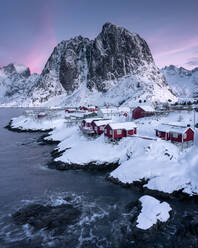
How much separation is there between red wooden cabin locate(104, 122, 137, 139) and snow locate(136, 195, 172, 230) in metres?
19.9

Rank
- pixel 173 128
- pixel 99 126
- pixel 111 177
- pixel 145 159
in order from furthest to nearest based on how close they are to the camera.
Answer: pixel 99 126 < pixel 173 128 < pixel 145 159 < pixel 111 177

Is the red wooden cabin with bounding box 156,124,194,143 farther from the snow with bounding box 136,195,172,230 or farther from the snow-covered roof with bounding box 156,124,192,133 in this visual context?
the snow with bounding box 136,195,172,230

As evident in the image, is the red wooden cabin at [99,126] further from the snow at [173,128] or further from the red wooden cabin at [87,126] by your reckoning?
the snow at [173,128]

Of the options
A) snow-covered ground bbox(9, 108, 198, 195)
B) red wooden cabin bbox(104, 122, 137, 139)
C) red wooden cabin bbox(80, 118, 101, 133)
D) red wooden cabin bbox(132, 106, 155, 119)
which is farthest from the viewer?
red wooden cabin bbox(132, 106, 155, 119)

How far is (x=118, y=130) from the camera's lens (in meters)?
40.6

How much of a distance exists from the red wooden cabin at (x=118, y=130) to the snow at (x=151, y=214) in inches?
782

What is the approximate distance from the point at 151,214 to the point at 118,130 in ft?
75.1

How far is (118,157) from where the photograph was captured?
36438 mm

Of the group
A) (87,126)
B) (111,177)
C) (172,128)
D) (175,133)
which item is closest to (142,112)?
(87,126)

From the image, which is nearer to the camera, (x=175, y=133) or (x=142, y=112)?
(x=175, y=133)

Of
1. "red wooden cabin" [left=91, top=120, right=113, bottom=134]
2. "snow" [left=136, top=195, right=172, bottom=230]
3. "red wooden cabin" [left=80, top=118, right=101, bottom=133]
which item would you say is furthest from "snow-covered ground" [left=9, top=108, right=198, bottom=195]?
"snow" [left=136, top=195, right=172, bottom=230]

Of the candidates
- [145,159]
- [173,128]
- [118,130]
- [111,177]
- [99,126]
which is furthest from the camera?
[99,126]

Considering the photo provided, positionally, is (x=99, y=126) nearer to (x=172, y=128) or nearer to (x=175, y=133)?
(x=172, y=128)

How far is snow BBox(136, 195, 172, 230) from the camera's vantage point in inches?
723
